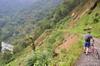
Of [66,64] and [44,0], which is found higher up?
[44,0]

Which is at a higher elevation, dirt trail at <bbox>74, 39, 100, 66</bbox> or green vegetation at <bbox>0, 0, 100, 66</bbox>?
green vegetation at <bbox>0, 0, 100, 66</bbox>

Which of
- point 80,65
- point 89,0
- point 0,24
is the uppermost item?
point 0,24

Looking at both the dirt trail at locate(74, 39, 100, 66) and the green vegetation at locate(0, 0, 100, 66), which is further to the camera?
the green vegetation at locate(0, 0, 100, 66)

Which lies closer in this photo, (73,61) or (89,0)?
(73,61)

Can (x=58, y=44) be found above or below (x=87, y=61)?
above

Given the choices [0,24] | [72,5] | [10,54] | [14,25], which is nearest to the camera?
[10,54]

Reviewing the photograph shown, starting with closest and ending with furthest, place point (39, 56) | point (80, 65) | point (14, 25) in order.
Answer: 1. point (80, 65)
2. point (39, 56)
3. point (14, 25)

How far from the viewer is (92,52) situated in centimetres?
1705

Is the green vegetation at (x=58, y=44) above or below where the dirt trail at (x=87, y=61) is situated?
above

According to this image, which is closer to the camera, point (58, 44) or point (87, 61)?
point (87, 61)

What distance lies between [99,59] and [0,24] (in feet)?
505

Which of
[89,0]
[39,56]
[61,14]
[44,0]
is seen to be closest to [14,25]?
[44,0]

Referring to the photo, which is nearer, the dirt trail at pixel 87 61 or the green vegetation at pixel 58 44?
the dirt trail at pixel 87 61

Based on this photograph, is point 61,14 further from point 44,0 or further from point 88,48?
point 44,0
